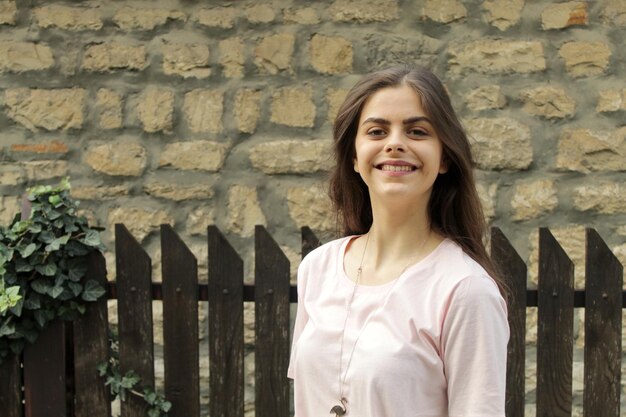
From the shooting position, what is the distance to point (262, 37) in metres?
3.64

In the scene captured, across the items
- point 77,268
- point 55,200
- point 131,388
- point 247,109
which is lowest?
point 131,388

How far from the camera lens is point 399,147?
162 centimetres

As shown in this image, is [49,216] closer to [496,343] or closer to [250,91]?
[250,91]

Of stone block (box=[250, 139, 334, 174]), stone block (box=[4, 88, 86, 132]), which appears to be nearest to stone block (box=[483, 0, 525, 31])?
stone block (box=[250, 139, 334, 174])

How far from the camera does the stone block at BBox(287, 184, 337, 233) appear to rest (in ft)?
11.9

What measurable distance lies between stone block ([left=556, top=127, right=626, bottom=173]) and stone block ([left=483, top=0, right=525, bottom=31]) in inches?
20.8

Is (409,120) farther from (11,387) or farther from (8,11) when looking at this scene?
(8,11)

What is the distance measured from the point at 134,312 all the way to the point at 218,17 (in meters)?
1.54

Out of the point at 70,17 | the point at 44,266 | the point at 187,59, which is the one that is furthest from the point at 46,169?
the point at 44,266

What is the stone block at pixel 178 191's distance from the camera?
3.67 meters

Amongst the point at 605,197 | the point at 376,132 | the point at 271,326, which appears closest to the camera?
the point at 376,132

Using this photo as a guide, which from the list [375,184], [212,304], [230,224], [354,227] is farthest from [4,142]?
[375,184]

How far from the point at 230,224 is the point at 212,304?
1033mm

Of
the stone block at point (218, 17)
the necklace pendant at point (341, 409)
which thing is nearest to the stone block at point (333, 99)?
the stone block at point (218, 17)
